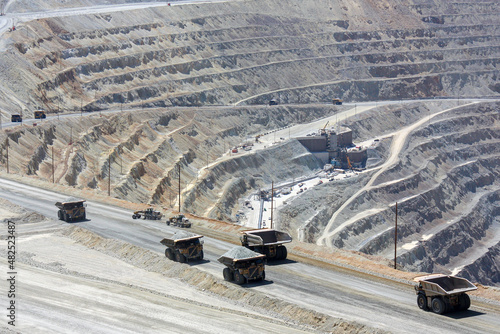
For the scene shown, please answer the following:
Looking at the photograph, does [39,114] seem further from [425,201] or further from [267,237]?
[267,237]

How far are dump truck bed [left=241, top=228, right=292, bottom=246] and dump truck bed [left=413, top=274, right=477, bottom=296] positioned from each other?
11.8 meters

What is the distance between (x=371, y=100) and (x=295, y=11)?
33748mm


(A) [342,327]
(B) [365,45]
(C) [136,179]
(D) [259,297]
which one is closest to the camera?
(A) [342,327]

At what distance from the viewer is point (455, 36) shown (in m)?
191

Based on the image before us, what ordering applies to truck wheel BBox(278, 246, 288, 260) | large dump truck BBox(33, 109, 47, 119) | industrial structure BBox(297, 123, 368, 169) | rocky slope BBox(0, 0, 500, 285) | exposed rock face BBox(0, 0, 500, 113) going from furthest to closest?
industrial structure BBox(297, 123, 368, 169) → exposed rock face BBox(0, 0, 500, 113) → large dump truck BBox(33, 109, 47, 119) → rocky slope BBox(0, 0, 500, 285) → truck wheel BBox(278, 246, 288, 260)

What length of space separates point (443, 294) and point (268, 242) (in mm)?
15317

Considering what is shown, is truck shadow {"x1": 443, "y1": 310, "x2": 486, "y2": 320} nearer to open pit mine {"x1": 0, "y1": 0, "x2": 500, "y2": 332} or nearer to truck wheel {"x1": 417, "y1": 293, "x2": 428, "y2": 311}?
truck wheel {"x1": 417, "y1": 293, "x2": 428, "y2": 311}

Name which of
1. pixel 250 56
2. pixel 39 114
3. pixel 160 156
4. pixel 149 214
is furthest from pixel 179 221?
pixel 250 56

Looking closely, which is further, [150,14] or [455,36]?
[455,36]

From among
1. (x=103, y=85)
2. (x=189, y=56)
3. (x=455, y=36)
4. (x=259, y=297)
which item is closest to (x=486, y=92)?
(x=455, y=36)

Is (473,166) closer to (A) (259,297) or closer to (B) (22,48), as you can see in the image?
(B) (22,48)

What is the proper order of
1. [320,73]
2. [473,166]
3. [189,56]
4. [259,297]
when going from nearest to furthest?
[259,297] < [473,166] < [189,56] < [320,73]

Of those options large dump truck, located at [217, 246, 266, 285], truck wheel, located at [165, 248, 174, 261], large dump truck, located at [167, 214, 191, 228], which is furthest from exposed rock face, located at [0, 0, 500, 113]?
large dump truck, located at [217, 246, 266, 285]

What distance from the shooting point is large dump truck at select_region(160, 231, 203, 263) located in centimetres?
4812
